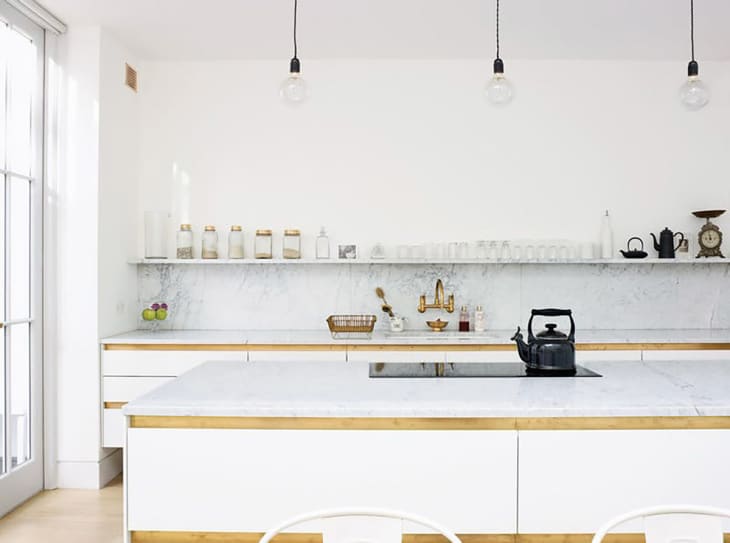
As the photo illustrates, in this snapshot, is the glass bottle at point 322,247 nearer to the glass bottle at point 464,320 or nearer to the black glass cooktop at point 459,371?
the glass bottle at point 464,320

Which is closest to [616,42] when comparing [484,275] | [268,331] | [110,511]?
[484,275]

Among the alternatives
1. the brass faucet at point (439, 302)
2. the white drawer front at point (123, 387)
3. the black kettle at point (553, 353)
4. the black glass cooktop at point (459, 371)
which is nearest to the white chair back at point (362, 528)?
the black glass cooktop at point (459, 371)

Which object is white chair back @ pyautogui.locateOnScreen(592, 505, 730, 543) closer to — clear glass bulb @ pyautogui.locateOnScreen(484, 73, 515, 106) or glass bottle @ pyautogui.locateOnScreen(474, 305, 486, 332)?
clear glass bulb @ pyautogui.locateOnScreen(484, 73, 515, 106)

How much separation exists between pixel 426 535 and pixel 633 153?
386cm

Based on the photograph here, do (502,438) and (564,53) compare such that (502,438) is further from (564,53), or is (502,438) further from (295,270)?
(564,53)

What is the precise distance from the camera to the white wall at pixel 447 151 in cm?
491

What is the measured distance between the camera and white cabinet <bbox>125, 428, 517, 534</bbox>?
6.90 ft

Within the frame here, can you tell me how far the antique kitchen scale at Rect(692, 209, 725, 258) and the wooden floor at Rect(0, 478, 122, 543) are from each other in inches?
173

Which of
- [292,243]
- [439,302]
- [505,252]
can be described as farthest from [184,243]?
[505,252]

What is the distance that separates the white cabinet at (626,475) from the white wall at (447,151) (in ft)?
9.63

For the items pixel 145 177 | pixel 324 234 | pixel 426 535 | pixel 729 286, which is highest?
pixel 145 177

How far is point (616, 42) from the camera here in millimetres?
4457

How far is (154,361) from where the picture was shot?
4.18 m

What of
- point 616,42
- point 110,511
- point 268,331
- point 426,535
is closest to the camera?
point 426,535
